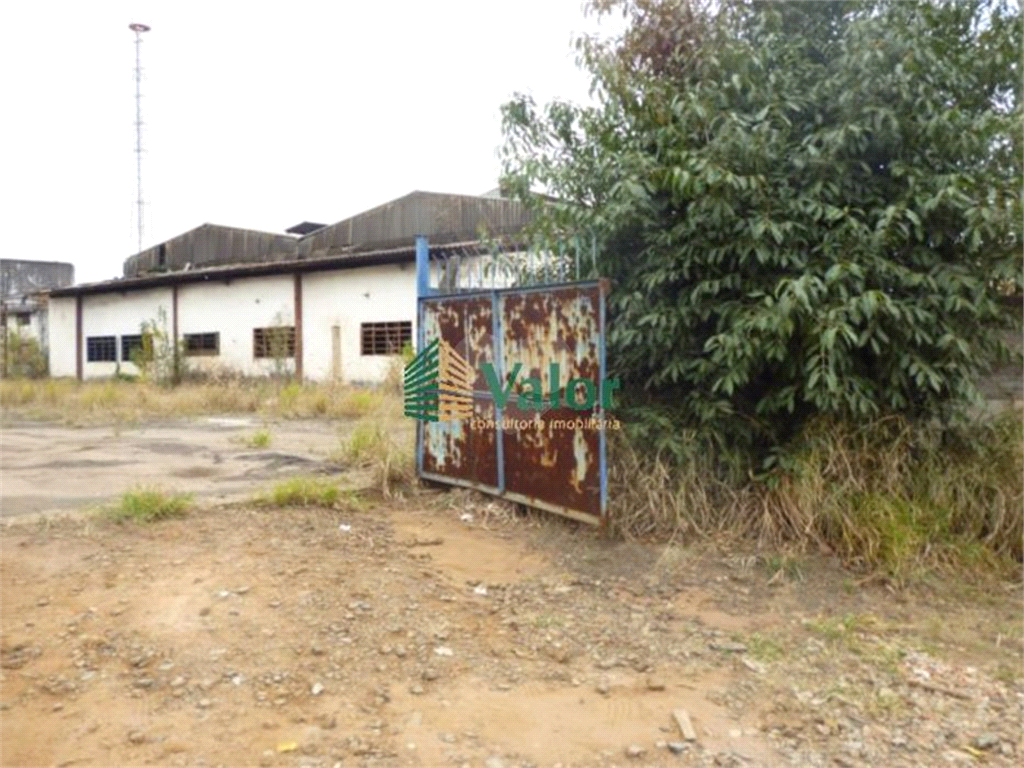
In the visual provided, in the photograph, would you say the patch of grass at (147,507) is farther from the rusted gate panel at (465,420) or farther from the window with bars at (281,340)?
the window with bars at (281,340)

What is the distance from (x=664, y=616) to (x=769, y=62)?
10.7 ft

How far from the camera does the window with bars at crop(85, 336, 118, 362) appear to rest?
21969 mm

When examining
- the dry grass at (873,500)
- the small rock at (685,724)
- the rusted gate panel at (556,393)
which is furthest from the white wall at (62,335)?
the small rock at (685,724)

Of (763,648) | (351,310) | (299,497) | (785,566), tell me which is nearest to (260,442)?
(299,497)

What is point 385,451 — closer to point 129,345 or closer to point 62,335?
point 129,345

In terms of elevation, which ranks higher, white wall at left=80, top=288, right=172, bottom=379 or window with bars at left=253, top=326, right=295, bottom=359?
white wall at left=80, top=288, right=172, bottom=379

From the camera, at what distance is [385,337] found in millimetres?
16016

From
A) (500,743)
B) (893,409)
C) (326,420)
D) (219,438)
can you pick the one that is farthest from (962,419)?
(326,420)

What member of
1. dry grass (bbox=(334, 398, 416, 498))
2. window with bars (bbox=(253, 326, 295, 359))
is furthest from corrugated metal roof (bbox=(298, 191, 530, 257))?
dry grass (bbox=(334, 398, 416, 498))

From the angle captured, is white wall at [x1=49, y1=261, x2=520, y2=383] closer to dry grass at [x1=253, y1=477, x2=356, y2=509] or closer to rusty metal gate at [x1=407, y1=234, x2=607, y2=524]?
rusty metal gate at [x1=407, y1=234, x2=607, y2=524]

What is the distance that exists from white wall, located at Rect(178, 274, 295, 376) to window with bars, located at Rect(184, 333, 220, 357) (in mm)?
106

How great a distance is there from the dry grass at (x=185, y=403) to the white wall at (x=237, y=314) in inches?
127

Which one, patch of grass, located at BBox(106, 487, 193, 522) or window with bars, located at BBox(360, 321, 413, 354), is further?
window with bars, located at BBox(360, 321, 413, 354)

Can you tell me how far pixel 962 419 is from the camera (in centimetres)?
428
